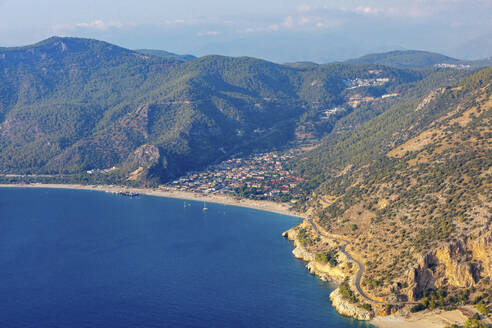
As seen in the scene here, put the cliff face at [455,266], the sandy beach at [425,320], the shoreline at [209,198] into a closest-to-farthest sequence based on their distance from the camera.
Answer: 1. the sandy beach at [425,320]
2. the cliff face at [455,266]
3. the shoreline at [209,198]

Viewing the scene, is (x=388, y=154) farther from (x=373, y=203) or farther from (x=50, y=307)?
(x=50, y=307)

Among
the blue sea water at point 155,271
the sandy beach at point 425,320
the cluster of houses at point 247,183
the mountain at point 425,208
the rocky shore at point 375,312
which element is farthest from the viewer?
the cluster of houses at point 247,183

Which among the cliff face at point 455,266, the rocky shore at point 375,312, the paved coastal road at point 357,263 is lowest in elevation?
the rocky shore at point 375,312

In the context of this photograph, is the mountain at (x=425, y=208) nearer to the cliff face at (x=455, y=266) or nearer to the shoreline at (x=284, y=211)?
the cliff face at (x=455, y=266)

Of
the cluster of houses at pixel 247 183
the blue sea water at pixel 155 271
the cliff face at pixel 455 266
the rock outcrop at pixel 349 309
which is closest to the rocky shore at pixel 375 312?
the rock outcrop at pixel 349 309

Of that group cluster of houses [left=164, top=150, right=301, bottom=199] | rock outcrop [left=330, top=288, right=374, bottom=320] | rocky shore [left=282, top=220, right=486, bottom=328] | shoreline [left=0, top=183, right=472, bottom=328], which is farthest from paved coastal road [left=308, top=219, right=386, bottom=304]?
cluster of houses [left=164, top=150, right=301, bottom=199]

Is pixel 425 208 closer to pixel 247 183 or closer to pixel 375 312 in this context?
pixel 375 312

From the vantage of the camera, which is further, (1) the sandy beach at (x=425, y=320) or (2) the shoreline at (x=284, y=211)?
(2) the shoreline at (x=284, y=211)

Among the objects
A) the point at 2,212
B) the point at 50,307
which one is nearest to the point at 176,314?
the point at 50,307

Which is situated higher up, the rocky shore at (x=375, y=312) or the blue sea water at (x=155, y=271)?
the rocky shore at (x=375, y=312)
